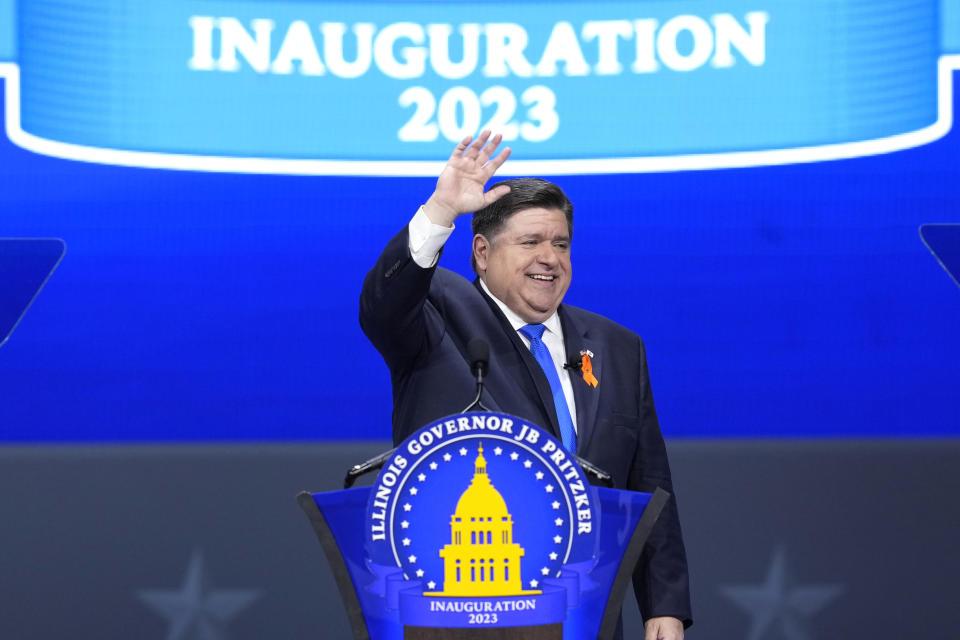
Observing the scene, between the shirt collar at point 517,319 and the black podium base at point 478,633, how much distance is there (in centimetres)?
57

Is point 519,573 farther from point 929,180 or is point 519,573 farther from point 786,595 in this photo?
point 929,180

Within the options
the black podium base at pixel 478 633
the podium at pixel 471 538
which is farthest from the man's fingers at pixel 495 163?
the black podium base at pixel 478 633

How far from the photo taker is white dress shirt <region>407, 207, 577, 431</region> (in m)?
1.47

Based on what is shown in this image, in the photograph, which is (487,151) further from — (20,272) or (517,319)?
(20,272)

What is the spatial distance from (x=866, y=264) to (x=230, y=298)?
1688mm

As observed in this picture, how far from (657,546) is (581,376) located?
29 cm

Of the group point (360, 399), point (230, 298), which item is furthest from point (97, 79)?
point (360, 399)

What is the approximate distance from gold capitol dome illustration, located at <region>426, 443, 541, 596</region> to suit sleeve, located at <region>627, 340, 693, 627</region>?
47 cm

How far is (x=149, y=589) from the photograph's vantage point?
3031 mm

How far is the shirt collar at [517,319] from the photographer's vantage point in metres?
1.72

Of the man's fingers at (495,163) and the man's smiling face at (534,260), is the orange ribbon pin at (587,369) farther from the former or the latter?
the man's fingers at (495,163)

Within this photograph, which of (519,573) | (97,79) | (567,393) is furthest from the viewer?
(97,79)

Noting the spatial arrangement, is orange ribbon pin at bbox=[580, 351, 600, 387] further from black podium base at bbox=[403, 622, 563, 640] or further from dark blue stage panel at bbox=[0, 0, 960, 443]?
dark blue stage panel at bbox=[0, 0, 960, 443]

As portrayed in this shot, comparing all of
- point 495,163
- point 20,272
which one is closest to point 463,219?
point 20,272
